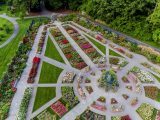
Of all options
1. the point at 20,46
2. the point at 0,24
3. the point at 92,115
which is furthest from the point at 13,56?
the point at 92,115

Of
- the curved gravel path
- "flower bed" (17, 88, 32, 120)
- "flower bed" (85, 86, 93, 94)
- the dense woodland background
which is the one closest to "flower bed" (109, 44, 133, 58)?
the dense woodland background

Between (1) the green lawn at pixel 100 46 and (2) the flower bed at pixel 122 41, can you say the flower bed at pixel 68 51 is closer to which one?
(1) the green lawn at pixel 100 46

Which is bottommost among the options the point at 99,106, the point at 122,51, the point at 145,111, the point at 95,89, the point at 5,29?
the point at 145,111

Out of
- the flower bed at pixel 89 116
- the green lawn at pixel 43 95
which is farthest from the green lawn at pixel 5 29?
the flower bed at pixel 89 116

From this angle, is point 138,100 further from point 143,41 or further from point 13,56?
point 13,56

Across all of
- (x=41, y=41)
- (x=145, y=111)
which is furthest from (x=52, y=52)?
(x=145, y=111)

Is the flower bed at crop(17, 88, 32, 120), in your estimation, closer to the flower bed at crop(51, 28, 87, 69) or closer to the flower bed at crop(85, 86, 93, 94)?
the flower bed at crop(85, 86, 93, 94)

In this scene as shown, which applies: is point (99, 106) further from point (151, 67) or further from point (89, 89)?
point (151, 67)
